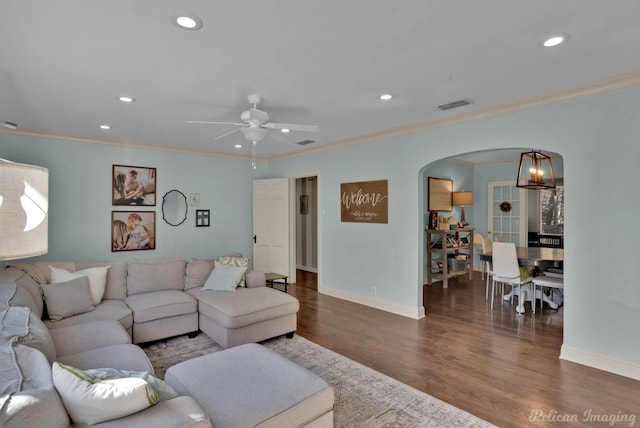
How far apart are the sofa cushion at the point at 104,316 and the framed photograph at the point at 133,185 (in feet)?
7.67

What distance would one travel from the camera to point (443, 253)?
6488mm

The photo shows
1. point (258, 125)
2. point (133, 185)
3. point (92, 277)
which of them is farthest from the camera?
point (133, 185)

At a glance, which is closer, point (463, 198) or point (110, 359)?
point (110, 359)

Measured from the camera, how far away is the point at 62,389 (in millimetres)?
1391

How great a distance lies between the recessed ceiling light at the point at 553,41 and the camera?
2.23m

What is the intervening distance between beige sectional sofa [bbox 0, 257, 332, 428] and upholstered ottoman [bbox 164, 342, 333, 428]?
0.03m

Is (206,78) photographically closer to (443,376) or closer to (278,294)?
(278,294)

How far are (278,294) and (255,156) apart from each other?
367cm

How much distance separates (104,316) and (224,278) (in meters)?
1.32

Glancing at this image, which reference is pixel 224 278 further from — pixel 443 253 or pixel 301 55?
pixel 443 253

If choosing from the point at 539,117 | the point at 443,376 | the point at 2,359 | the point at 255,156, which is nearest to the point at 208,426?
the point at 2,359

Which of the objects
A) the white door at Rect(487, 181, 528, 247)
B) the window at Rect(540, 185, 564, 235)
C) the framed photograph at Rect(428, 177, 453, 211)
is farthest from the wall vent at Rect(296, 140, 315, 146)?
the window at Rect(540, 185, 564, 235)

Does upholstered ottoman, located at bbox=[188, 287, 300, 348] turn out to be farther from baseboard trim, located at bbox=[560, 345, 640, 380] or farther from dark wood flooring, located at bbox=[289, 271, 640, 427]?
baseboard trim, located at bbox=[560, 345, 640, 380]

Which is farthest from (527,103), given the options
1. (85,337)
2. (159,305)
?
(85,337)
